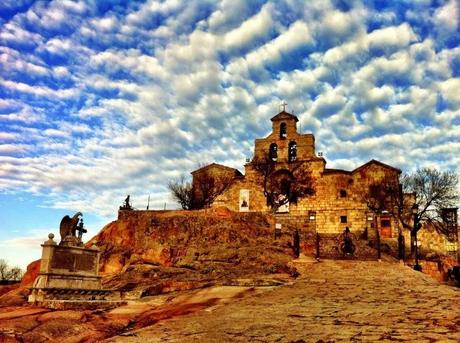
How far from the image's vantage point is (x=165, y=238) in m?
31.1

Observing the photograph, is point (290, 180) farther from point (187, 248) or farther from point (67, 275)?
point (67, 275)

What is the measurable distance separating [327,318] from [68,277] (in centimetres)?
1229

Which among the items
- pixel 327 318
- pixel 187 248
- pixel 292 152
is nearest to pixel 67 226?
pixel 187 248

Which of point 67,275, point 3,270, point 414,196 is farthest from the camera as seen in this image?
point 3,270

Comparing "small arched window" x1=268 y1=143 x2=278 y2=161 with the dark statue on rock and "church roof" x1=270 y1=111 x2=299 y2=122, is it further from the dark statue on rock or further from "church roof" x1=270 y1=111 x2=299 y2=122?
the dark statue on rock

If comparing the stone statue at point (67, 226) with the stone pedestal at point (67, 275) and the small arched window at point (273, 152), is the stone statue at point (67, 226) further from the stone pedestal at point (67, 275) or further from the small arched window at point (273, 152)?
the small arched window at point (273, 152)

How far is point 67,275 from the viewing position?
16.2 metres

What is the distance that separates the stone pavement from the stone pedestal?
8099 millimetres

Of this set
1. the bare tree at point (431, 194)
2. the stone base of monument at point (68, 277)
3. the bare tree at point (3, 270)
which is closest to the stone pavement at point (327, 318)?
the stone base of monument at point (68, 277)

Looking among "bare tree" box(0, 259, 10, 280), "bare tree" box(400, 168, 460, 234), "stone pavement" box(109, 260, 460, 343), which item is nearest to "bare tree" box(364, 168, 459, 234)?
"bare tree" box(400, 168, 460, 234)

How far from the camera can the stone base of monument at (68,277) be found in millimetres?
15031

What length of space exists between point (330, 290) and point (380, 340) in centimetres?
688

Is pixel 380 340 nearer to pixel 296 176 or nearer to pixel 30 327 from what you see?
pixel 30 327

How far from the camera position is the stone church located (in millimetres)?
43594
